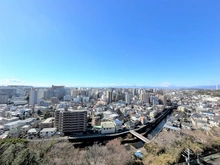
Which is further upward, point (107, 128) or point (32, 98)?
point (32, 98)

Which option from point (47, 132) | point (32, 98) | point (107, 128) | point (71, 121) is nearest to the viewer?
point (47, 132)

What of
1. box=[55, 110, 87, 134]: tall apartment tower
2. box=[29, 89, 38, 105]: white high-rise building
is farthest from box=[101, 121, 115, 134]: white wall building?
box=[29, 89, 38, 105]: white high-rise building

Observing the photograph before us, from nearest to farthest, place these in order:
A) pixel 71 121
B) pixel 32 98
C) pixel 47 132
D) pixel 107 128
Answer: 1. pixel 47 132
2. pixel 71 121
3. pixel 107 128
4. pixel 32 98

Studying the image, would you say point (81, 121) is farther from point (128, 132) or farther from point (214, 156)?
point (214, 156)

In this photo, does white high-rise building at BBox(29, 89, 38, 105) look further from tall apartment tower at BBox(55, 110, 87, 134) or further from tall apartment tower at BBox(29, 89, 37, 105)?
tall apartment tower at BBox(55, 110, 87, 134)

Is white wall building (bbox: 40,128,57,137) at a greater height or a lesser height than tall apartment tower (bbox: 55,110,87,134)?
lesser

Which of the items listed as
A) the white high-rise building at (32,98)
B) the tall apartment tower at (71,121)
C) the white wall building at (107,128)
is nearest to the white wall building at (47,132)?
the tall apartment tower at (71,121)

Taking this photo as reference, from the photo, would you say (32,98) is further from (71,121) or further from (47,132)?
(71,121)

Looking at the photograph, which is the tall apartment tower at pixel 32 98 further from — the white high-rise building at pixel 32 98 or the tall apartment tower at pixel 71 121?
the tall apartment tower at pixel 71 121

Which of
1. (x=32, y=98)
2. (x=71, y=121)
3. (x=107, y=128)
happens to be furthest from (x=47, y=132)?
(x=32, y=98)
